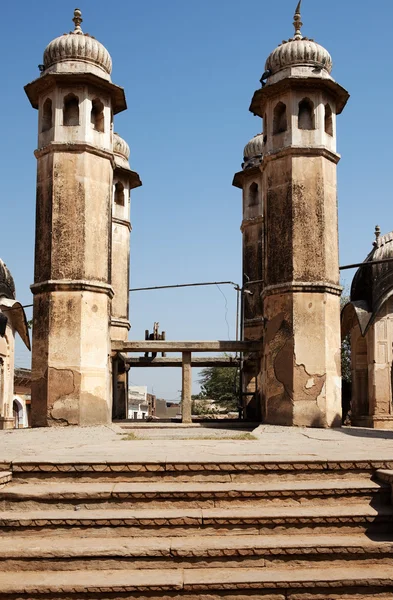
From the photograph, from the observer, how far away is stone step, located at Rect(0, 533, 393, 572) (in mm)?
4668

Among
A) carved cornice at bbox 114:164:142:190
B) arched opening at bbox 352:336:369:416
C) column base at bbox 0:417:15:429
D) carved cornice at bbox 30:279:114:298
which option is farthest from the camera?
column base at bbox 0:417:15:429

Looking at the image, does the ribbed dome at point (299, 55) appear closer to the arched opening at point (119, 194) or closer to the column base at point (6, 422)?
the arched opening at point (119, 194)

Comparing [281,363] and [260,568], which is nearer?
[260,568]

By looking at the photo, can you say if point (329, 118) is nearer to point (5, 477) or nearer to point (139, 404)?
point (5, 477)

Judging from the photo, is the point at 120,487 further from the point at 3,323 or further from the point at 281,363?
the point at 3,323

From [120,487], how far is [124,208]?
1539 centimetres

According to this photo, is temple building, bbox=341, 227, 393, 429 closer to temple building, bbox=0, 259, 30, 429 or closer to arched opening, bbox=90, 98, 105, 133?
arched opening, bbox=90, 98, 105, 133

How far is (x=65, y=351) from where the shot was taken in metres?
13.5

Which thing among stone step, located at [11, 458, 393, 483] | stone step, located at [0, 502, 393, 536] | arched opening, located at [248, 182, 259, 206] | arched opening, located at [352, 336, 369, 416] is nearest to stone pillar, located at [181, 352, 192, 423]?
arched opening, located at [352, 336, 369, 416]

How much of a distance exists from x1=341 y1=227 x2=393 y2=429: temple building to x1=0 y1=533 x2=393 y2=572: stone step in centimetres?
1179

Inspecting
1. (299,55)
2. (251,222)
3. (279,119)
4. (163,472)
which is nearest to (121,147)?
(251,222)

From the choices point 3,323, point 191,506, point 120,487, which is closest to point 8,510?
point 120,487

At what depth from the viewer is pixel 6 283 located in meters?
20.3

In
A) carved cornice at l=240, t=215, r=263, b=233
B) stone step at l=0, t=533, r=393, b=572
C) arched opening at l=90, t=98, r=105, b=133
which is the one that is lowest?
stone step at l=0, t=533, r=393, b=572
